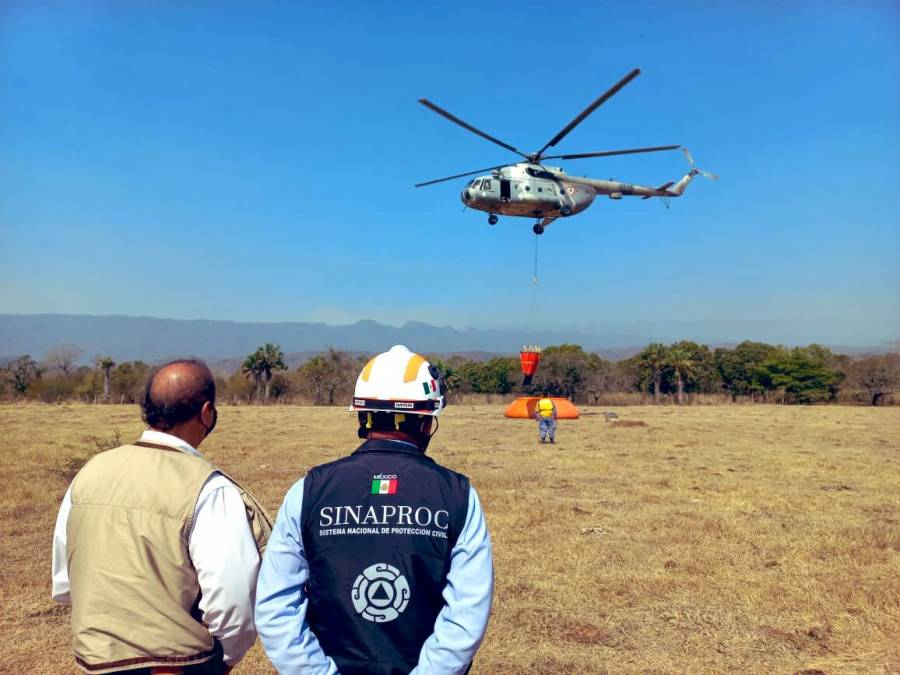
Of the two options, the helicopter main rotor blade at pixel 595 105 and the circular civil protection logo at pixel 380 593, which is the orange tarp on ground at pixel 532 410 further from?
the circular civil protection logo at pixel 380 593

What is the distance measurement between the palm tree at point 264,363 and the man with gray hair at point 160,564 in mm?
56676

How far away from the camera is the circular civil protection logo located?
7.82ft

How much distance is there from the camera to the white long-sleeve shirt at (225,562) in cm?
248

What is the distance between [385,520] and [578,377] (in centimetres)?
6120

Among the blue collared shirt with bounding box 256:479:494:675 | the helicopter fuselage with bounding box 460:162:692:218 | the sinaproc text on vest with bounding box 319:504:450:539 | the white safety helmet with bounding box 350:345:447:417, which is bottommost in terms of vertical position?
the blue collared shirt with bounding box 256:479:494:675

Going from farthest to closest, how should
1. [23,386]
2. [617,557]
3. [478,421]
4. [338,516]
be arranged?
[23,386], [478,421], [617,557], [338,516]

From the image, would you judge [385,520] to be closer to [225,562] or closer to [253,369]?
[225,562]

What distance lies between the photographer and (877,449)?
21.3m

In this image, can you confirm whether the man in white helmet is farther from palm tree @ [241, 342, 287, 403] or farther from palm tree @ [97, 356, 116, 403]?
palm tree @ [97, 356, 116, 403]

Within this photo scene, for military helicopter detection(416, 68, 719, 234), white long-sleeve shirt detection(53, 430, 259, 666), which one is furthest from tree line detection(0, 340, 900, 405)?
white long-sleeve shirt detection(53, 430, 259, 666)

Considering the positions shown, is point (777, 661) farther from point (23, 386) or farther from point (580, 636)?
point (23, 386)

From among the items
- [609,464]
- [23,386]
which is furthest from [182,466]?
[23,386]

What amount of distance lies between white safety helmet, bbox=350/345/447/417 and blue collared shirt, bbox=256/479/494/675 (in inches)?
15.8

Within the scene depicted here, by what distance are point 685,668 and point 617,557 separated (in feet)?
10.1
